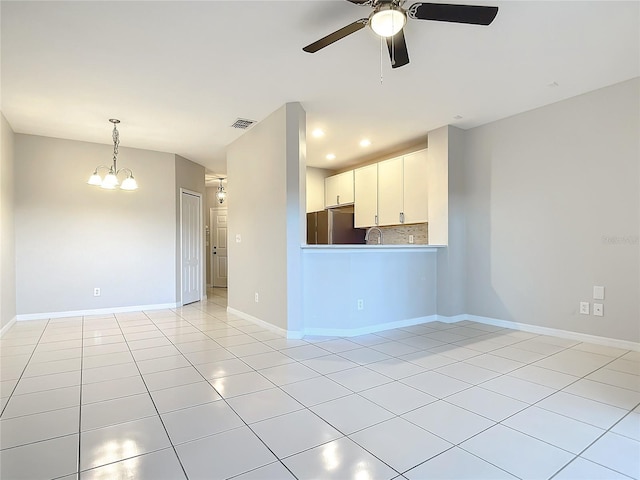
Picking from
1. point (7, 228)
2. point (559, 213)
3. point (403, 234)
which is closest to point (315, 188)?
point (403, 234)

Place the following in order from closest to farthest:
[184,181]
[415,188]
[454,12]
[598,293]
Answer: [454,12] < [598,293] < [415,188] < [184,181]

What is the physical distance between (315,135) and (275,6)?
9.18ft

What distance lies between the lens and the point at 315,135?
5.07 metres

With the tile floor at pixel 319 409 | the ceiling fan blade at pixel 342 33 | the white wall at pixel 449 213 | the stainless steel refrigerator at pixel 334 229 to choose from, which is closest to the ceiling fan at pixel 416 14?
the ceiling fan blade at pixel 342 33

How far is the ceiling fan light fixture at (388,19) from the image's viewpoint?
1935mm

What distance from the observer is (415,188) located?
5180mm

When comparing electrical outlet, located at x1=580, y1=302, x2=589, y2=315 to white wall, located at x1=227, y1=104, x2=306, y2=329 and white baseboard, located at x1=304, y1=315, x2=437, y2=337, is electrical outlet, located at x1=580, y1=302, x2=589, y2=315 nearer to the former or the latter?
white baseboard, located at x1=304, y1=315, x2=437, y2=337

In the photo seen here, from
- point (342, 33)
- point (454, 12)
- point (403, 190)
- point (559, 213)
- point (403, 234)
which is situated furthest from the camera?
point (403, 234)

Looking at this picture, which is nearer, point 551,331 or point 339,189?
point 551,331

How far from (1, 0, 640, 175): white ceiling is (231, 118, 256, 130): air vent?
0.12m

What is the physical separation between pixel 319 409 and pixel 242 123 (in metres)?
3.59

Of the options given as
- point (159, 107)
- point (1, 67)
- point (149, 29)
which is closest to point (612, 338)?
point (149, 29)

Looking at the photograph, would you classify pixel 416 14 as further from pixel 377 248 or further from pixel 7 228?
pixel 7 228

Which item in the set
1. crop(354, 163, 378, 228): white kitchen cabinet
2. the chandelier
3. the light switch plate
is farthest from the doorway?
the light switch plate
